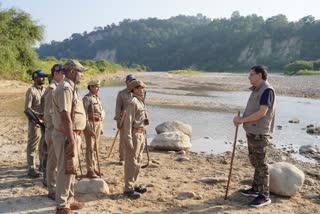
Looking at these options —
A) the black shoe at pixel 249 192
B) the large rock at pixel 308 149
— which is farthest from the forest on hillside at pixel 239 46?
the black shoe at pixel 249 192

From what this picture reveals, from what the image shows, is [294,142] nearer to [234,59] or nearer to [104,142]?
[104,142]

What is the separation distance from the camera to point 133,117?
6.94 metres

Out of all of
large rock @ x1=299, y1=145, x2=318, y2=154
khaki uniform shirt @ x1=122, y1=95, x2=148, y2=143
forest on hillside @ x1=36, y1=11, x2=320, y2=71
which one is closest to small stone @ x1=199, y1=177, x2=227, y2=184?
khaki uniform shirt @ x1=122, y1=95, x2=148, y2=143

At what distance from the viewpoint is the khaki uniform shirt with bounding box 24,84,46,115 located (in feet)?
25.7

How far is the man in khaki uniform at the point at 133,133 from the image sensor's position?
6.84m

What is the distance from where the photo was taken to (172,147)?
12008mm

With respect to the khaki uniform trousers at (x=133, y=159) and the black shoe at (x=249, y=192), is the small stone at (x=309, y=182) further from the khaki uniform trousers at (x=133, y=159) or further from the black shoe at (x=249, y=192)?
the khaki uniform trousers at (x=133, y=159)

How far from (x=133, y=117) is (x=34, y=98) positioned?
233cm

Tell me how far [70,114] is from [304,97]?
32454mm

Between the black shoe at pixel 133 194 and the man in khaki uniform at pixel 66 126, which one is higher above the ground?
the man in khaki uniform at pixel 66 126

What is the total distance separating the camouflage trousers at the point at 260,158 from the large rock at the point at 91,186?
9.25ft

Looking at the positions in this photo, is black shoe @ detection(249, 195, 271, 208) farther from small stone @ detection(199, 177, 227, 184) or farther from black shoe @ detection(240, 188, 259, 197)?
small stone @ detection(199, 177, 227, 184)

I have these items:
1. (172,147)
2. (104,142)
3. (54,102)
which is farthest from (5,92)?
(54,102)

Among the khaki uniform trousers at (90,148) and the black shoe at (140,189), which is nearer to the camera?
the black shoe at (140,189)
